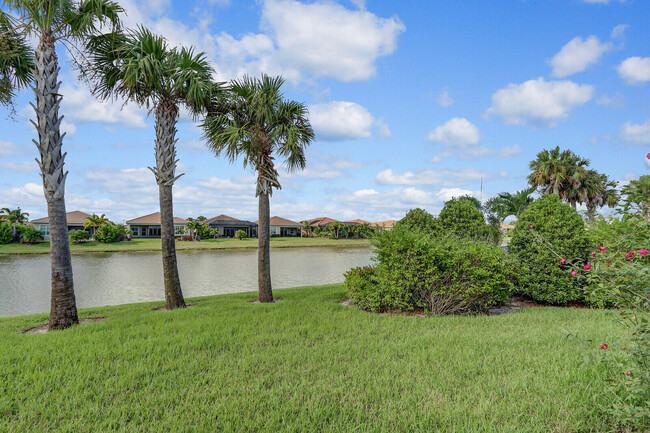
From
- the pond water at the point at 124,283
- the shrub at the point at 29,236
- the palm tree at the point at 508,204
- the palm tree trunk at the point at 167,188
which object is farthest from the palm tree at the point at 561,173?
the shrub at the point at 29,236

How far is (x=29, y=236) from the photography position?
42.5 m

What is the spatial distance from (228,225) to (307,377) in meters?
62.4

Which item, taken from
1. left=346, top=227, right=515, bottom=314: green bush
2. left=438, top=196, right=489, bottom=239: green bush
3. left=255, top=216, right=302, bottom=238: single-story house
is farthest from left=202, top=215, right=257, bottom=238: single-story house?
left=346, top=227, right=515, bottom=314: green bush

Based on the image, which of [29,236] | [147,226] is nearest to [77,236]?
[29,236]

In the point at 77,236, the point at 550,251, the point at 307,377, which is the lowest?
the point at 307,377

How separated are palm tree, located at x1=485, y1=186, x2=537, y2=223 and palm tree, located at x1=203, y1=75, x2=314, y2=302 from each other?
18.9 m

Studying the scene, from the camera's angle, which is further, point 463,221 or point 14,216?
point 14,216

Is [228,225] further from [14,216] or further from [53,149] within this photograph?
[53,149]

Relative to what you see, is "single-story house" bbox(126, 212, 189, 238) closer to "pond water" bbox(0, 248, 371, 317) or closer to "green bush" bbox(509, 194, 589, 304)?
"pond water" bbox(0, 248, 371, 317)

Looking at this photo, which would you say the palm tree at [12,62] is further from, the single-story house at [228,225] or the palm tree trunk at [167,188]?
the single-story house at [228,225]

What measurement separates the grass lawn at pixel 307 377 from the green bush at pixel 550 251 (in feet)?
6.24

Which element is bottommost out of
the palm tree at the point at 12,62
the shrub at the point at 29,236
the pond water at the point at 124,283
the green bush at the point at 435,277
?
the pond water at the point at 124,283

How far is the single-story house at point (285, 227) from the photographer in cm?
6944

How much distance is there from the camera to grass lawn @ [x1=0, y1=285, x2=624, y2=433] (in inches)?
128
